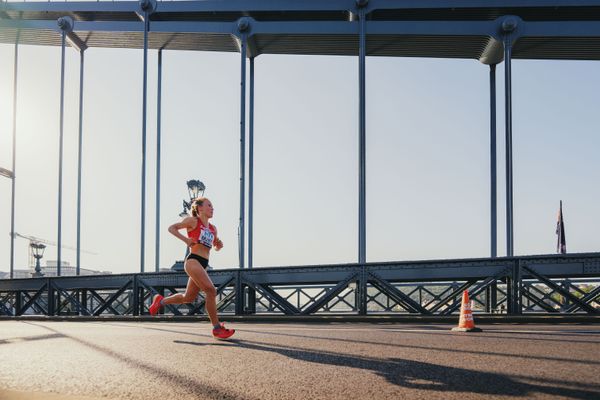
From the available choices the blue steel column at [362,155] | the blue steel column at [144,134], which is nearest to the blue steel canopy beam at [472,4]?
the blue steel column at [362,155]

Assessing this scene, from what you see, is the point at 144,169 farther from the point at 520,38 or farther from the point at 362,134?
the point at 520,38

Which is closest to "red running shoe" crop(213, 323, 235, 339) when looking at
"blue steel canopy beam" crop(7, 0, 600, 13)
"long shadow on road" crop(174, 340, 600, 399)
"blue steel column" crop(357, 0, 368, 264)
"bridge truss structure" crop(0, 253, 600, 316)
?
"long shadow on road" crop(174, 340, 600, 399)

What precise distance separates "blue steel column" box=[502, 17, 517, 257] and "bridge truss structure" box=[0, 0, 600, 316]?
3 centimetres

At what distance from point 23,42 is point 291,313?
18.2 meters

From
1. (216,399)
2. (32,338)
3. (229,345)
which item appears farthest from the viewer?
(32,338)

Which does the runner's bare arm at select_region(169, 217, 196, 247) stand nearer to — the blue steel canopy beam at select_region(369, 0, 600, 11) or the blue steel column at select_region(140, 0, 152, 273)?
the blue steel column at select_region(140, 0, 152, 273)

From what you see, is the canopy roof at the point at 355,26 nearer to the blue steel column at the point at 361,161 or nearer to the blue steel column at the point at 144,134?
the blue steel column at the point at 144,134

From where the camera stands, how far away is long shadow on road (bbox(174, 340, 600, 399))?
2.86m

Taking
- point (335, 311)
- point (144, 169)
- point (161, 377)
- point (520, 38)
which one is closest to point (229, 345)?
point (161, 377)

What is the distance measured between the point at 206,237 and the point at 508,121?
40.3 ft

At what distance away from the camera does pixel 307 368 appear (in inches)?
148

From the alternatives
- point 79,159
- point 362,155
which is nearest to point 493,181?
point 362,155

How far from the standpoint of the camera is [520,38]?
17594 millimetres

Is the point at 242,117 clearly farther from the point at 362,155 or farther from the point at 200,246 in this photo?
the point at 200,246
